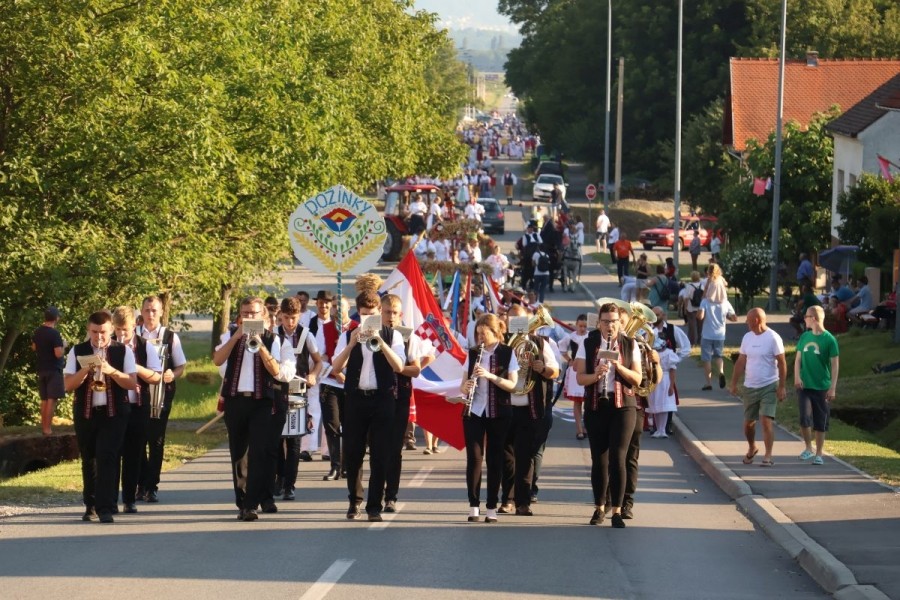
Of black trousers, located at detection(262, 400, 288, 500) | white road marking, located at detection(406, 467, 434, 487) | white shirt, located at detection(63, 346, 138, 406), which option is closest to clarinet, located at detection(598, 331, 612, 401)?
black trousers, located at detection(262, 400, 288, 500)

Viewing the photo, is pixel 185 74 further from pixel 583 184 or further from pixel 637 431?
pixel 583 184

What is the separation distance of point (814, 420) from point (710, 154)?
45.3 metres

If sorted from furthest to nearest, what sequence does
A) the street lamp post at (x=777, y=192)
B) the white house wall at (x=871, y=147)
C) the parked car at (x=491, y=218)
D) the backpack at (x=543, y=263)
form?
the parked car at (x=491, y=218) → the backpack at (x=543, y=263) → the white house wall at (x=871, y=147) → the street lamp post at (x=777, y=192)

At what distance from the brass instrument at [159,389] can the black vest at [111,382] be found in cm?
37

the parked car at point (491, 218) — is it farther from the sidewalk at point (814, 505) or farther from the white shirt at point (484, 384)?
the white shirt at point (484, 384)

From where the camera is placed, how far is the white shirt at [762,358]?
52.2 ft

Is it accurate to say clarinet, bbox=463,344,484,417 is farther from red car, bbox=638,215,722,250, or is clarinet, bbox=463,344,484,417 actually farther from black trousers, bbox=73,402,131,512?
red car, bbox=638,215,722,250

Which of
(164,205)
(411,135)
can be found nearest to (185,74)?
(164,205)

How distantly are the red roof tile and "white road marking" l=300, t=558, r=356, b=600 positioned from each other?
46.4 m

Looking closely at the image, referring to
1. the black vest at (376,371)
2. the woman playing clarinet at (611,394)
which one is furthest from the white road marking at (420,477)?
the woman playing clarinet at (611,394)

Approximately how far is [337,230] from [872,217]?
16410 mm

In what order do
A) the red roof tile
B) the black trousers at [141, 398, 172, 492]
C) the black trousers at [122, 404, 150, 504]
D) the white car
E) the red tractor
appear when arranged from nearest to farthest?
the black trousers at [122, 404, 150, 504] < the black trousers at [141, 398, 172, 492] < the red tractor < the red roof tile < the white car

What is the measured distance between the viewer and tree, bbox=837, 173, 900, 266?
30906 mm

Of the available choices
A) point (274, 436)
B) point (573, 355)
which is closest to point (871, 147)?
point (573, 355)
